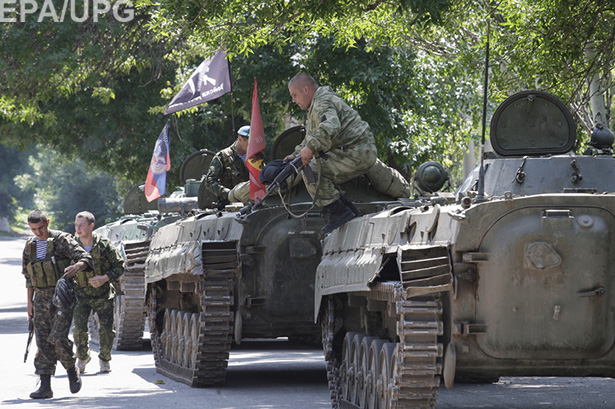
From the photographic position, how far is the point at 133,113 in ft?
103

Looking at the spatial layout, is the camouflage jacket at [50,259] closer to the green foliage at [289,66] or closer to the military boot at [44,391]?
the military boot at [44,391]

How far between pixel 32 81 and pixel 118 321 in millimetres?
8952

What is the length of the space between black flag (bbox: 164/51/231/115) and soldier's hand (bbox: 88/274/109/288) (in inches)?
336

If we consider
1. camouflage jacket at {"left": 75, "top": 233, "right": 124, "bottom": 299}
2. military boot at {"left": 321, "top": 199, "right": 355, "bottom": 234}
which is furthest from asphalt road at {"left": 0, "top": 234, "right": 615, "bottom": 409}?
military boot at {"left": 321, "top": 199, "right": 355, "bottom": 234}

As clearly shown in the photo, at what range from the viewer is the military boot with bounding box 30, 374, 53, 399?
41.3 ft

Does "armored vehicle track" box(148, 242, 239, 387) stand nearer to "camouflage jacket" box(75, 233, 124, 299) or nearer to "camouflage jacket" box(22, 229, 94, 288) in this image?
"camouflage jacket" box(75, 233, 124, 299)

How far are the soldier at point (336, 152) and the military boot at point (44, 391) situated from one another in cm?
312

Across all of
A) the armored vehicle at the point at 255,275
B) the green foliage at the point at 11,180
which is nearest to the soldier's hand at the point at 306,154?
the armored vehicle at the point at 255,275

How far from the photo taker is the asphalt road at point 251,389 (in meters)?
12.0

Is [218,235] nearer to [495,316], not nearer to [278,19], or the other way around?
[278,19]

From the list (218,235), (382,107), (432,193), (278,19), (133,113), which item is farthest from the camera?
(133,113)

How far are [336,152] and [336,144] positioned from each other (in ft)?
0.25

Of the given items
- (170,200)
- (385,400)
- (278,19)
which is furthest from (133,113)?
(385,400)

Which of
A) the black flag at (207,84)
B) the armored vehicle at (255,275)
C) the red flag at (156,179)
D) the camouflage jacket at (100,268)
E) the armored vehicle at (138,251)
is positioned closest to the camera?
the armored vehicle at (255,275)
